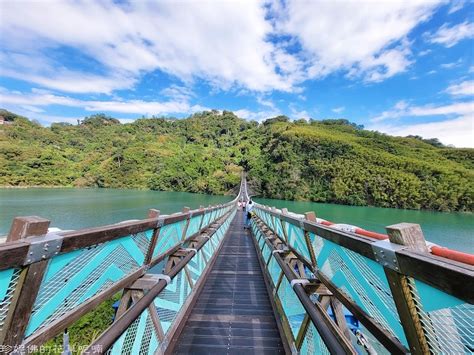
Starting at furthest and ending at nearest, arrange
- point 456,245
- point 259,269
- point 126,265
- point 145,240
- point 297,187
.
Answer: point 297,187 → point 456,245 → point 259,269 → point 145,240 → point 126,265

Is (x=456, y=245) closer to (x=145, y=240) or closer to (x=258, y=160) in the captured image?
(x=145, y=240)

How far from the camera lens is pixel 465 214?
3133cm

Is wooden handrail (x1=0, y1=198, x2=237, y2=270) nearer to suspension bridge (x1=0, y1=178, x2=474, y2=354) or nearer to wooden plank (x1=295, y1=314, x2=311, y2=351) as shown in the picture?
suspension bridge (x1=0, y1=178, x2=474, y2=354)

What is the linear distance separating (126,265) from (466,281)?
150cm

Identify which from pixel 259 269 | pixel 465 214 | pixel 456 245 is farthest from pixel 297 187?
pixel 259 269

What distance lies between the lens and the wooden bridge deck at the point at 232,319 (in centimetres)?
215

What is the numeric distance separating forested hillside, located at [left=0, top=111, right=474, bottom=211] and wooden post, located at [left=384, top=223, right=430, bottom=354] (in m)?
41.2

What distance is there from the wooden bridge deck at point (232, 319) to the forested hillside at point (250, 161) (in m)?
39.1

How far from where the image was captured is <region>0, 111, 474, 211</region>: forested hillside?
3694 cm

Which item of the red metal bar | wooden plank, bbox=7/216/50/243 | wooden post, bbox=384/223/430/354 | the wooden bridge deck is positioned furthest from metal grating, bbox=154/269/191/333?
the red metal bar

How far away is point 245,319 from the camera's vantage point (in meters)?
2.62

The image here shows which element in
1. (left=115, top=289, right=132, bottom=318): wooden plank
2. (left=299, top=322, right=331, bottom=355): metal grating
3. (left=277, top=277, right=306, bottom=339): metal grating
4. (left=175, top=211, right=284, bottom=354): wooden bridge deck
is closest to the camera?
(left=299, top=322, right=331, bottom=355): metal grating

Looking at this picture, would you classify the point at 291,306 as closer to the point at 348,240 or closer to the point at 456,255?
the point at 348,240

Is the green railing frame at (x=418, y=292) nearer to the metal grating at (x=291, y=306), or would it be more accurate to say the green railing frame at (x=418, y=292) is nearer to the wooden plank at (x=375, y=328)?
the wooden plank at (x=375, y=328)
